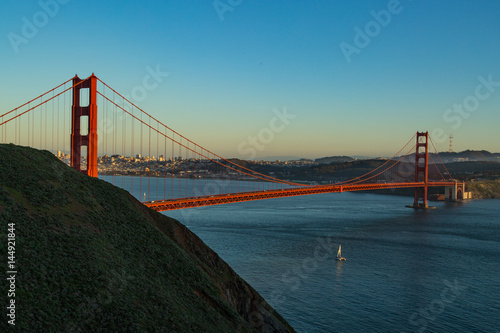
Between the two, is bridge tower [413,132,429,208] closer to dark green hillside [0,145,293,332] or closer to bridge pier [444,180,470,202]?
bridge pier [444,180,470,202]

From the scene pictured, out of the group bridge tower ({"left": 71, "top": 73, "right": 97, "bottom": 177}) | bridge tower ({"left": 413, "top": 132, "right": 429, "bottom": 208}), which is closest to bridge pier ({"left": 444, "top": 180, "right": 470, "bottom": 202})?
bridge tower ({"left": 413, "top": 132, "right": 429, "bottom": 208})

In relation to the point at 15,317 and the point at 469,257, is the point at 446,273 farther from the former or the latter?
the point at 15,317

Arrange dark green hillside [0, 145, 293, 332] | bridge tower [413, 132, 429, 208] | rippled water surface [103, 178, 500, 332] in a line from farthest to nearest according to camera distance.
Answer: bridge tower [413, 132, 429, 208] < rippled water surface [103, 178, 500, 332] < dark green hillside [0, 145, 293, 332]

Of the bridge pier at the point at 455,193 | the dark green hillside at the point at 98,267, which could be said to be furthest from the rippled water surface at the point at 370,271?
the bridge pier at the point at 455,193

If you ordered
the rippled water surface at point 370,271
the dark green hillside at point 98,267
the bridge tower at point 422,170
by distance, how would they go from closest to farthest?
1. the dark green hillside at point 98,267
2. the rippled water surface at point 370,271
3. the bridge tower at point 422,170

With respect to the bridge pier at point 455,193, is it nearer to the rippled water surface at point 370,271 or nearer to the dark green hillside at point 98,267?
the rippled water surface at point 370,271

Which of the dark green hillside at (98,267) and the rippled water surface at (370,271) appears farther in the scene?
the rippled water surface at (370,271)

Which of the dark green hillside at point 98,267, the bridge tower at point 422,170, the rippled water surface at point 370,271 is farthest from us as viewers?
the bridge tower at point 422,170

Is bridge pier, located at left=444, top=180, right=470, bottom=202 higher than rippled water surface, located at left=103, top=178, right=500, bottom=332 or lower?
higher

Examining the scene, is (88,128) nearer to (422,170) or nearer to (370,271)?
(370,271)
